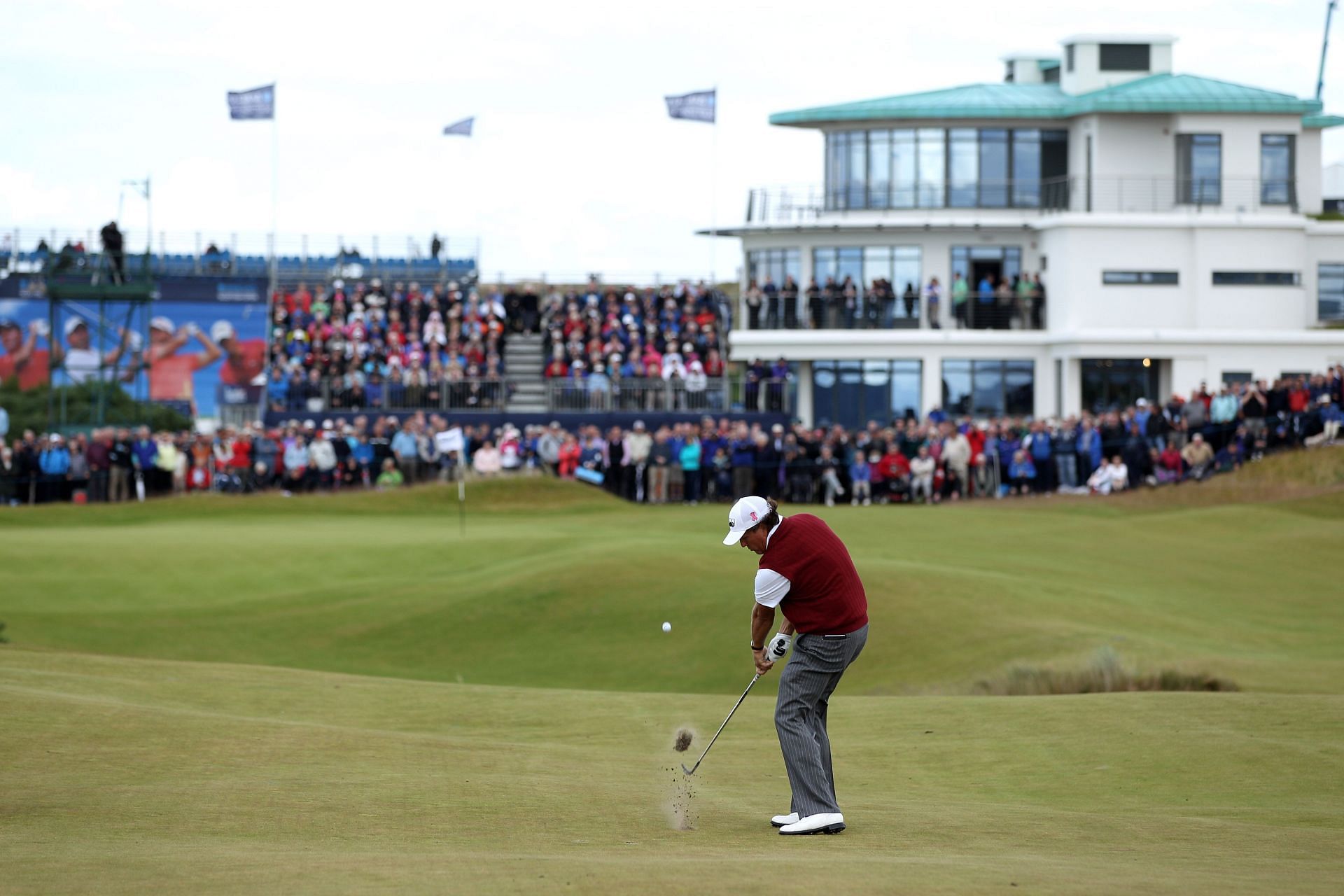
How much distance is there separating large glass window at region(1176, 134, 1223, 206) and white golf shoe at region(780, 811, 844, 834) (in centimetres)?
4715

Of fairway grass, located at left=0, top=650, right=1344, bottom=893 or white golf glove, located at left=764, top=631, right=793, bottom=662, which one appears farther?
white golf glove, located at left=764, top=631, right=793, bottom=662

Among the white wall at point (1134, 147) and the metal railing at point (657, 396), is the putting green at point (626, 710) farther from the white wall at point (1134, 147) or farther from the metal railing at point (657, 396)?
the white wall at point (1134, 147)

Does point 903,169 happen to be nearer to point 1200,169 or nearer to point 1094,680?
point 1200,169

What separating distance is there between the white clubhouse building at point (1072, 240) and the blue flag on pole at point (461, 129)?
10.5 m

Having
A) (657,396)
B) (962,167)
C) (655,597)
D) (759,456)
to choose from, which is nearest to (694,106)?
(962,167)

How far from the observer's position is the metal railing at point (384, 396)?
158 feet

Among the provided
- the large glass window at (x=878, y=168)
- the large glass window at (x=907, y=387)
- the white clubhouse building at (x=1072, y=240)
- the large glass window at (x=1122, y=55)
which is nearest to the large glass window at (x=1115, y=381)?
the white clubhouse building at (x=1072, y=240)

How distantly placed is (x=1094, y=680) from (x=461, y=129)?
45.0 metres

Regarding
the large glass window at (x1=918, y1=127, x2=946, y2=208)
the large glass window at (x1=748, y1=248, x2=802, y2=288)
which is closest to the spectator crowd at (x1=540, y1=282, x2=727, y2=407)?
the large glass window at (x1=748, y1=248, x2=802, y2=288)

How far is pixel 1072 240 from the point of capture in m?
53.3

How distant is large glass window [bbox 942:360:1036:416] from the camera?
5475 cm

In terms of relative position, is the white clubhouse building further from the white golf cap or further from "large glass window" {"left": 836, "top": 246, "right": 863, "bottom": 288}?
the white golf cap

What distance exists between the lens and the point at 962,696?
62.1 feet

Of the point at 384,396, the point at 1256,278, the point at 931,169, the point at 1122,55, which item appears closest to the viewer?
the point at 384,396
